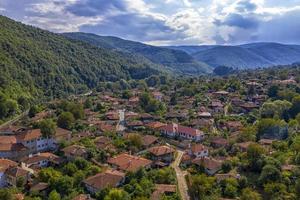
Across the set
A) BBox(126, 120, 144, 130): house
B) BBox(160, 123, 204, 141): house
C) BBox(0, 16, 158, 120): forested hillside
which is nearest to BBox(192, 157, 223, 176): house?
BBox(160, 123, 204, 141): house

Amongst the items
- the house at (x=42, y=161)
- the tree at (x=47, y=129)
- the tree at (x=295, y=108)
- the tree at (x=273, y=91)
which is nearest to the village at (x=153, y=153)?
the tree at (x=47, y=129)

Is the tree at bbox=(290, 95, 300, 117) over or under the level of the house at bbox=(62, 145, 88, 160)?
over

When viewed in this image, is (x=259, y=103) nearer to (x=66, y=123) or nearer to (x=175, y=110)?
(x=175, y=110)

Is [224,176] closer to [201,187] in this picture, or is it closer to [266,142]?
[201,187]

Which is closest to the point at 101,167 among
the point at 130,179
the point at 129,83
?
the point at 130,179

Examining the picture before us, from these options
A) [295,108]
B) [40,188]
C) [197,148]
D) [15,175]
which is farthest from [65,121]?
[295,108]

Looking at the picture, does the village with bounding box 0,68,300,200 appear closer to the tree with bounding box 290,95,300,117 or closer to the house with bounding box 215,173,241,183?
the house with bounding box 215,173,241,183
